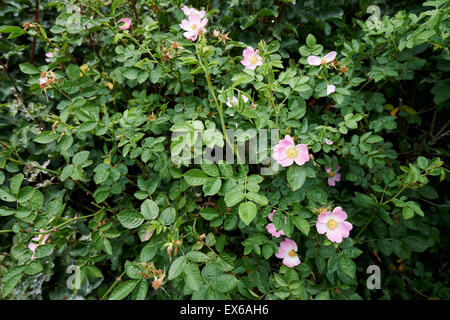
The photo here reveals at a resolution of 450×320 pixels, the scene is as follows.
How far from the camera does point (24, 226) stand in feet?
4.17

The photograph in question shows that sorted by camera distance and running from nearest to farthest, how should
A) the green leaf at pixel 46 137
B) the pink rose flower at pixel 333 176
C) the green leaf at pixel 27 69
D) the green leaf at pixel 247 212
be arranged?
the green leaf at pixel 247 212, the green leaf at pixel 46 137, the green leaf at pixel 27 69, the pink rose flower at pixel 333 176

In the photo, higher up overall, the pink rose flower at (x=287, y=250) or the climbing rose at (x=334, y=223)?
the climbing rose at (x=334, y=223)

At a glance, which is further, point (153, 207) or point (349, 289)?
point (349, 289)

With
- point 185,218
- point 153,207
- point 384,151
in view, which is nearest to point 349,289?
point 384,151

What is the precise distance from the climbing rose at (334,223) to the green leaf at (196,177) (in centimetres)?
40

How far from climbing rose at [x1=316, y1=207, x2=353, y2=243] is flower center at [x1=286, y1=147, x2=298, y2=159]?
234mm

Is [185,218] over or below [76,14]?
below

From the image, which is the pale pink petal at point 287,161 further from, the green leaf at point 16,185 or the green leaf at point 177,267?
the green leaf at point 16,185

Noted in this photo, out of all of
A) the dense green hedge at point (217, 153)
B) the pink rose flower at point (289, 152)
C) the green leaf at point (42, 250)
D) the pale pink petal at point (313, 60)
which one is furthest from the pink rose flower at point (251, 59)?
the green leaf at point (42, 250)

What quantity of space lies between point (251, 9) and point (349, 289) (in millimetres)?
1233

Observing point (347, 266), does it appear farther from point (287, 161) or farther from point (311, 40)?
point (311, 40)

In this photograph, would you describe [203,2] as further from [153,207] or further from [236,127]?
[153,207]

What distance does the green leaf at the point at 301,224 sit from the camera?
916 millimetres
